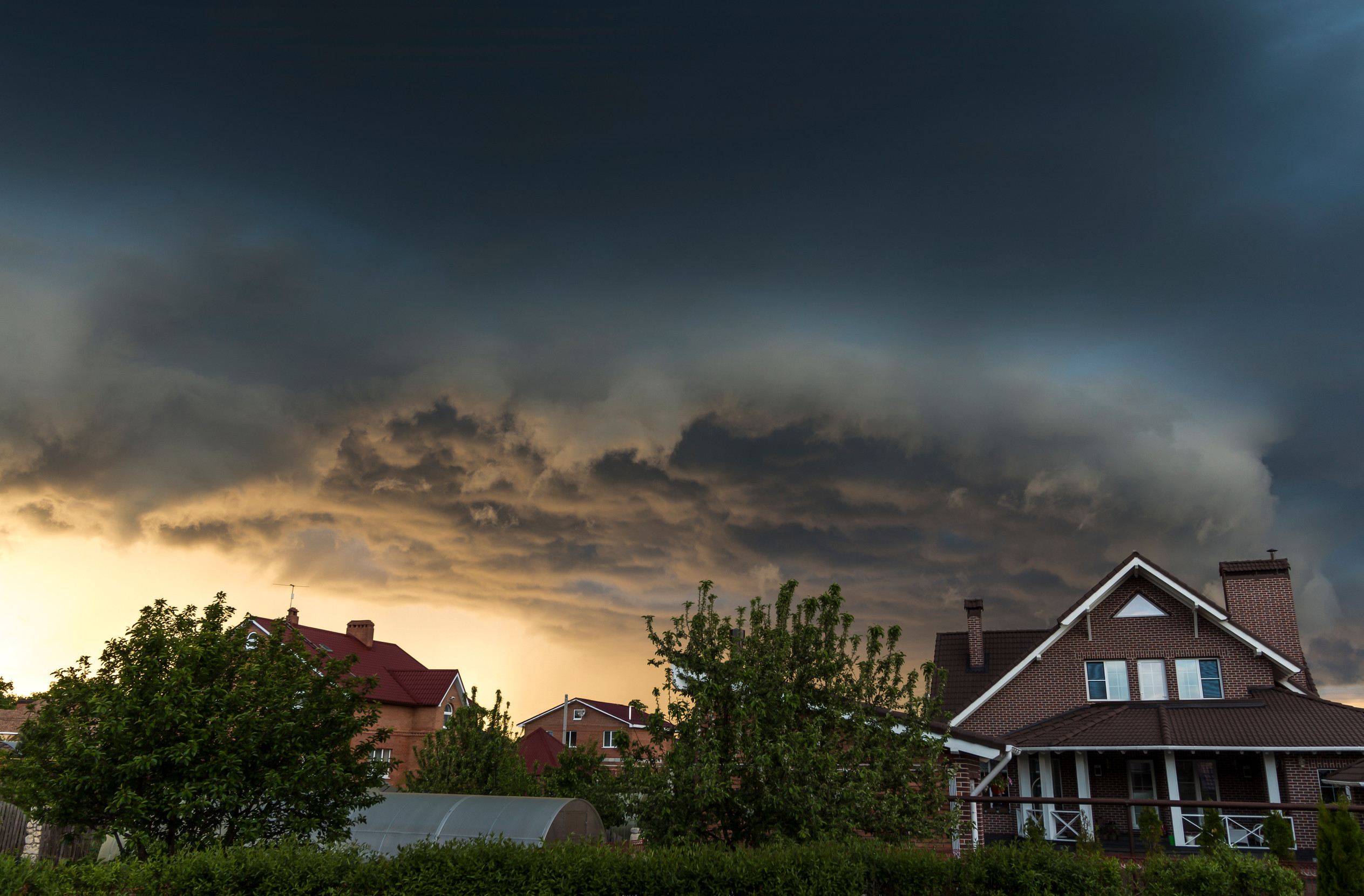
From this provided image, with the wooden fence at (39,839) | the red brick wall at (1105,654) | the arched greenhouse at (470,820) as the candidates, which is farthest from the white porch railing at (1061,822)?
the wooden fence at (39,839)

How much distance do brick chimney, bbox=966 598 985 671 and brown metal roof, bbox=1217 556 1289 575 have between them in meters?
8.78

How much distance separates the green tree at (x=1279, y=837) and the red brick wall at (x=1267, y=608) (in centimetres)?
1320

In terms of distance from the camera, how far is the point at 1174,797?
25.7 meters

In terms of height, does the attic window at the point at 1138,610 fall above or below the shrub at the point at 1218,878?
above

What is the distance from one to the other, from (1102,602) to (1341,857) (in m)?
18.8

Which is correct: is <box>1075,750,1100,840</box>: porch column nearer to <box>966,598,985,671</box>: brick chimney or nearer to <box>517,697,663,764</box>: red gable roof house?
<box>966,598,985,671</box>: brick chimney

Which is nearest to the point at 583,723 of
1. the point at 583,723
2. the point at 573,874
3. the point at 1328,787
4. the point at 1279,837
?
the point at 583,723

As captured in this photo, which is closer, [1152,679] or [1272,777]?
[1272,777]

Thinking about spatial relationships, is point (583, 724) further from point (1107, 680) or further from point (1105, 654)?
point (1105, 654)

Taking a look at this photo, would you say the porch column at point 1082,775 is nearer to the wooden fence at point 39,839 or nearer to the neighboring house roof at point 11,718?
the wooden fence at point 39,839

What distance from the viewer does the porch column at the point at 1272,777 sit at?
82.1ft

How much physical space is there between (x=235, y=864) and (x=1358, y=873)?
16.0 metres

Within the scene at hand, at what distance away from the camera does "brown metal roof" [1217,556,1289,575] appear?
3008cm

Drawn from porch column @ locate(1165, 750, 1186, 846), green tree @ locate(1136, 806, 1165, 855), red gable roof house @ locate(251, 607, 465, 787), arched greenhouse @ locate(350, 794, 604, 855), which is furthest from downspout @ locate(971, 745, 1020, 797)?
red gable roof house @ locate(251, 607, 465, 787)
